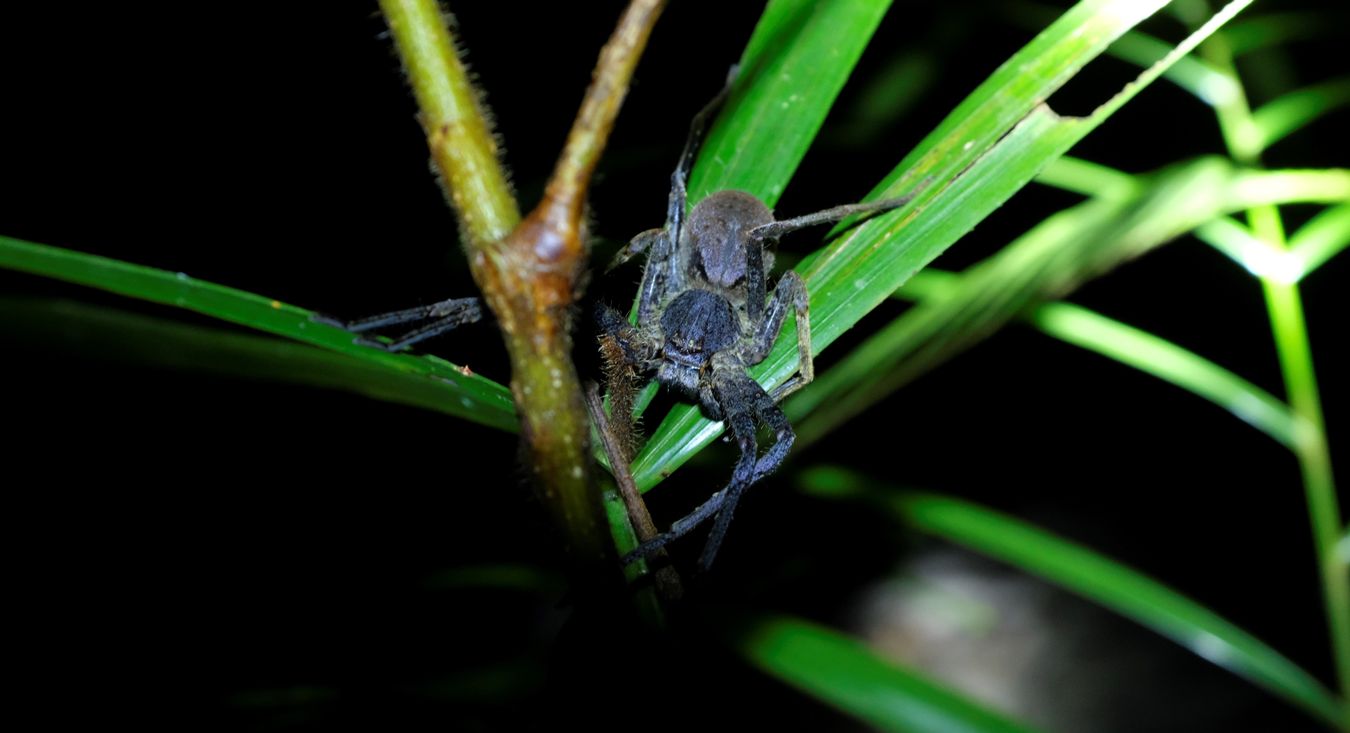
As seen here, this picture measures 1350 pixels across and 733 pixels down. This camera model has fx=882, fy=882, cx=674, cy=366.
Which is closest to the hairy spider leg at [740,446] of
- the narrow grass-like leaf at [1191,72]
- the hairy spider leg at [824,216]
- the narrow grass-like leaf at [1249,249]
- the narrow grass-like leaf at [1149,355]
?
the hairy spider leg at [824,216]

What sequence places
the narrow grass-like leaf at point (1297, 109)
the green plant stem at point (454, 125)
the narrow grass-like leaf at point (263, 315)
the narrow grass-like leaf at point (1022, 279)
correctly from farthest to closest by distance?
the narrow grass-like leaf at point (1297, 109), the narrow grass-like leaf at point (1022, 279), the narrow grass-like leaf at point (263, 315), the green plant stem at point (454, 125)

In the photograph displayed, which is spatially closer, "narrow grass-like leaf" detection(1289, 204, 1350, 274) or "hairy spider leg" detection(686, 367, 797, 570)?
"hairy spider leg" detection(686, 367, 797, 570)

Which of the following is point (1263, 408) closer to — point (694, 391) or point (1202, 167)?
point (1202, 167)

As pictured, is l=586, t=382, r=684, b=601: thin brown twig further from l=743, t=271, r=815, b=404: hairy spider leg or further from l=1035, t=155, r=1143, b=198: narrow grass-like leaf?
l=1035, t=155, r=1143, b=198: narrow grass-like leaf

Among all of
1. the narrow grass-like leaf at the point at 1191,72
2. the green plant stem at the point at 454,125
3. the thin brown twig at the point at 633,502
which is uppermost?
the narrow grass-like leaf at the point at 1191,72

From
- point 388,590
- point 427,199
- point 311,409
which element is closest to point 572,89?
point 427,199

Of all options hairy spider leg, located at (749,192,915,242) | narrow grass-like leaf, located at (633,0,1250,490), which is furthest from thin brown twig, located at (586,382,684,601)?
hairy spider leg, located at (749,192,915,242)

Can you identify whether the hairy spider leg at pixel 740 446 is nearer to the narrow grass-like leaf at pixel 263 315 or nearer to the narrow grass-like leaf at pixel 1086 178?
the narrow grass-like leaf at pixel 263 315
